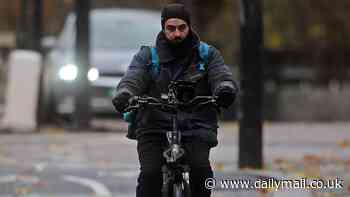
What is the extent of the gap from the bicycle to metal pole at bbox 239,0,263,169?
18.3ft

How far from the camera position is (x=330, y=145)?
616 inches

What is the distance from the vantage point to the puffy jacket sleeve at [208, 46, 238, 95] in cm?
700

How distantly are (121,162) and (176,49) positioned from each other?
6.51m

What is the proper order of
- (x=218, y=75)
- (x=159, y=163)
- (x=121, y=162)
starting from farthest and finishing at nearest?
(x=121, y=162) < (x=218, y=75) < (x=159, y=163)

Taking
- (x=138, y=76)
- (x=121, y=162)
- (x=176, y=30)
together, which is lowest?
(x=121, y=162)

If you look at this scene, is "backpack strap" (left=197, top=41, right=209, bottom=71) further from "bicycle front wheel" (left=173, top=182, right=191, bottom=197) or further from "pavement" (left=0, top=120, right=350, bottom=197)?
"pavement" (left=0, top=120, right=350, bottom=197)

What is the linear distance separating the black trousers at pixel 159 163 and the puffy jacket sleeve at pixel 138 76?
1.02 feet

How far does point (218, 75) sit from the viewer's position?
7.17 meters

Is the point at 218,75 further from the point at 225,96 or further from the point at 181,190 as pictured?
the point at 181,190

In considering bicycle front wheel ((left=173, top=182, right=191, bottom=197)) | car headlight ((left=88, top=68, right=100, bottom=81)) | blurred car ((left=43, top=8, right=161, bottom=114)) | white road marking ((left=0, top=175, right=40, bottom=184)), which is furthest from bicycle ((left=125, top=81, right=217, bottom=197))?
car headlight ((left=88, top=68, right=100, bottom=81))

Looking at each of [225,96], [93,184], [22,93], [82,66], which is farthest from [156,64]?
[22,93]

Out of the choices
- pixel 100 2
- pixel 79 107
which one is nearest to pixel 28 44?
pixel 79 107

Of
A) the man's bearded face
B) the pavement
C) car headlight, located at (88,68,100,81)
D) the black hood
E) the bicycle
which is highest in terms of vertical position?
the man's bearded face

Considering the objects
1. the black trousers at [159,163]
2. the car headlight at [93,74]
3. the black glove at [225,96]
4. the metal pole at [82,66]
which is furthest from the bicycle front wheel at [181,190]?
the car headlight at [93,74]
